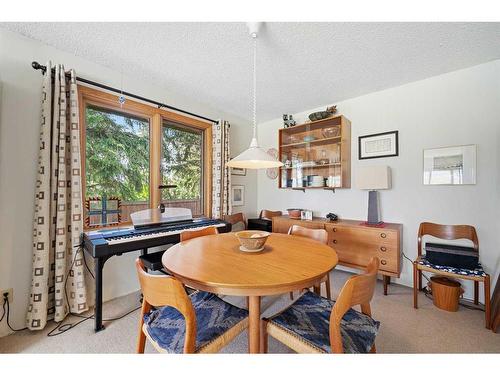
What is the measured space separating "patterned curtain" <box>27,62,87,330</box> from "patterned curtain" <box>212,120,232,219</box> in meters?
1.57

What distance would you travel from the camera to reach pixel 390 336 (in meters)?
1.61

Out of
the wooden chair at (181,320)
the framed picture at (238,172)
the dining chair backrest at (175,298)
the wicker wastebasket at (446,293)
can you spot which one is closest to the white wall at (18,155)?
the wooden chair at (181,320)

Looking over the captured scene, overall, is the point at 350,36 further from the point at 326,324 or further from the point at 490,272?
the point at 490,272

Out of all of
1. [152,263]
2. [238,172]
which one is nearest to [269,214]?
[238,172]

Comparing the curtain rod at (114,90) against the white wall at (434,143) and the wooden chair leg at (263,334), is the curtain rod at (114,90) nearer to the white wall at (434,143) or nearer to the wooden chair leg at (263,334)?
the white wall at (434,143)

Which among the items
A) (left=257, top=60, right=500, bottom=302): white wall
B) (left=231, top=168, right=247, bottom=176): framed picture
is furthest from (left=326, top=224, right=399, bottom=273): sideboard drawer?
(left=231, top=168, right=247, bottom=176): framed picture

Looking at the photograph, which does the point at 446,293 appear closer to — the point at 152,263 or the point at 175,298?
the point at 175,298

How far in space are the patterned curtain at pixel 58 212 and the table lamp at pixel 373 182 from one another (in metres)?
2.99

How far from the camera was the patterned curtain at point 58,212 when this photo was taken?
5.44 feet

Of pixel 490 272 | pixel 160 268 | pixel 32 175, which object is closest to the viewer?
pixel 32 175

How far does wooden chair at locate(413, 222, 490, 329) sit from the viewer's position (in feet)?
5.68

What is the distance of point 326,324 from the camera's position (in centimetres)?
110
